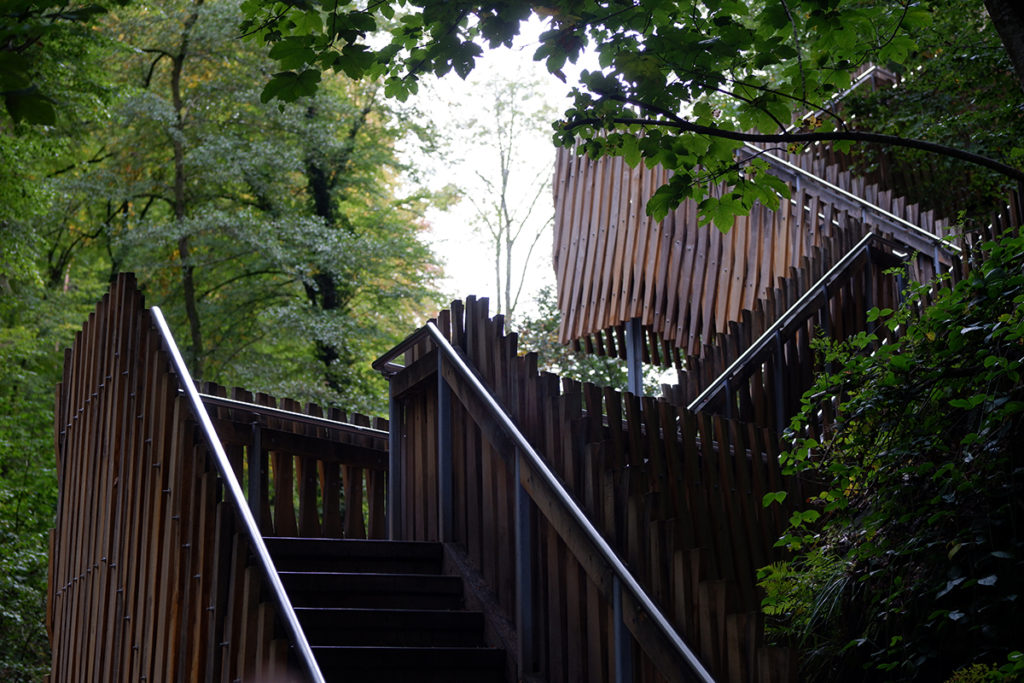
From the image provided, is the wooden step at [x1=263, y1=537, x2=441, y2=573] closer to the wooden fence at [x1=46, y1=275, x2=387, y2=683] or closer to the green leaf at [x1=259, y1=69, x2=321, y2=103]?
the wooden fence at [x1=46, y1=275, x2=387, y2=683]

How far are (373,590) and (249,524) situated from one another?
1.28 metres

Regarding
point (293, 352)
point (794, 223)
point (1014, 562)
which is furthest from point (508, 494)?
point (293, 352)

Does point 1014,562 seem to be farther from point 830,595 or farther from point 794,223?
point 794,223

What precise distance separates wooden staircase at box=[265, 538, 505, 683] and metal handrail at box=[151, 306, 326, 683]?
0.44 m

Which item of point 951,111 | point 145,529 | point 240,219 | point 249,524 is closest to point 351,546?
point 145,529

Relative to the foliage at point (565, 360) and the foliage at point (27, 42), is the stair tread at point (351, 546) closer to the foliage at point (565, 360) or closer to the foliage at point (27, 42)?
the foliage at point (27, 42)

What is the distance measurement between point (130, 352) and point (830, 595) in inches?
144

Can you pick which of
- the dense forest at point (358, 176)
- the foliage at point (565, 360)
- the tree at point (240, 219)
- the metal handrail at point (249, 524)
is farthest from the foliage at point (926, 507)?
the foliage at point (565, 360)

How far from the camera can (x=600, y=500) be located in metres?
4.54

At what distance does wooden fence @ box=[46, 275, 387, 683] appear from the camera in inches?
172

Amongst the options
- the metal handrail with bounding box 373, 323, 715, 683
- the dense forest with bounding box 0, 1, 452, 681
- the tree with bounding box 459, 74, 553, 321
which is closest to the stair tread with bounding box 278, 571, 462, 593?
the metal handrail with bounding box 373, 323, 715, 683

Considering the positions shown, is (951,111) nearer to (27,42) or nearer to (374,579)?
(374,579)

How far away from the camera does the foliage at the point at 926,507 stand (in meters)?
3.66

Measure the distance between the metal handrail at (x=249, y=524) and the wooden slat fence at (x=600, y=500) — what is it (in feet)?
3.67
